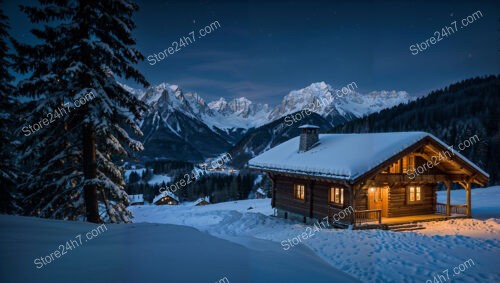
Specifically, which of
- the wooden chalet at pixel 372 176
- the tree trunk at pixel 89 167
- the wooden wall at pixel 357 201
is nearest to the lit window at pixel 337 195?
the wooden chalet at pixel 372 176

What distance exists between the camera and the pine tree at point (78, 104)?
991cm

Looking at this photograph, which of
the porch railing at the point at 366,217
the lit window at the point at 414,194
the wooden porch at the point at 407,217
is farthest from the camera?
the lit window at the point at 414,194

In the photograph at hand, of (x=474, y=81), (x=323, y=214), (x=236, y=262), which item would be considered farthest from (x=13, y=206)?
(x=474, y=81)

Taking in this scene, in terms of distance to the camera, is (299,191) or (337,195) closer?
(337,195)

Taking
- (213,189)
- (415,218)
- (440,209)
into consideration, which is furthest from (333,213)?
(213,189)

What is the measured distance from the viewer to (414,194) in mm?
22031

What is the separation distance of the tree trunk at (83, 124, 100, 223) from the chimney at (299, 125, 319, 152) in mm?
16494

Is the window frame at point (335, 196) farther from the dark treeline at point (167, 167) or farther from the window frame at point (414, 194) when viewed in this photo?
the dark treeline at point (167, 167)

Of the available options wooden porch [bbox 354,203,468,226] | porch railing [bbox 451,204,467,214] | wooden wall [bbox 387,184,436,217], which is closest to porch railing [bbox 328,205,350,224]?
wooden porch [bbox 354,203,468,226]

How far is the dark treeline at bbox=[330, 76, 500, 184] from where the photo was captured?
226 feet

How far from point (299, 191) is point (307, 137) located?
4405 millimetres

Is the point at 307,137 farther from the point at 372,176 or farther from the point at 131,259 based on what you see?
the point at 131,259

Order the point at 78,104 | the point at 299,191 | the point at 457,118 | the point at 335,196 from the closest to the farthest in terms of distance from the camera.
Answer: the point at 78,104 < the point at 335,196 < the point at 299,191 < the point at 457,118

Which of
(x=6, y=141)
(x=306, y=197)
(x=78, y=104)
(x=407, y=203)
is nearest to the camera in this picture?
(x=78, y=104)
